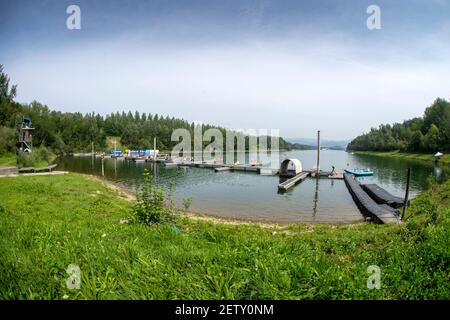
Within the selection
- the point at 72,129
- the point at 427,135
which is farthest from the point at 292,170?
the point at 72,129

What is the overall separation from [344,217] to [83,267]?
20.8 metres

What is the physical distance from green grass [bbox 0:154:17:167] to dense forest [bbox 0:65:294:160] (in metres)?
1.00

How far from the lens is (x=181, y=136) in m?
140

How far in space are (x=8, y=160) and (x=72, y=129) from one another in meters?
73.5

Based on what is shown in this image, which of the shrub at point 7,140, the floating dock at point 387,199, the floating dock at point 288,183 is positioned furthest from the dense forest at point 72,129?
the floating dock at point 387,199

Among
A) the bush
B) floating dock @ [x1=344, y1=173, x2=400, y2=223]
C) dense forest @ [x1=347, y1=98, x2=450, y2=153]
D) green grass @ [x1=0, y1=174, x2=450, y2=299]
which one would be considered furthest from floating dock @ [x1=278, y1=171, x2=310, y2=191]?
dense forest @ [x1=347, y1=98, x2=450, y2=153]

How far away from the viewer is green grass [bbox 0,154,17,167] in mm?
41875

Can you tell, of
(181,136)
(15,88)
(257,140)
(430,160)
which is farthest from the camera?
(257,140)

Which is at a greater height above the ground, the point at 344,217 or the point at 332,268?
the point at 332,268

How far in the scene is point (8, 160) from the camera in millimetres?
45562

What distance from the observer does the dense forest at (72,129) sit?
51406mm
